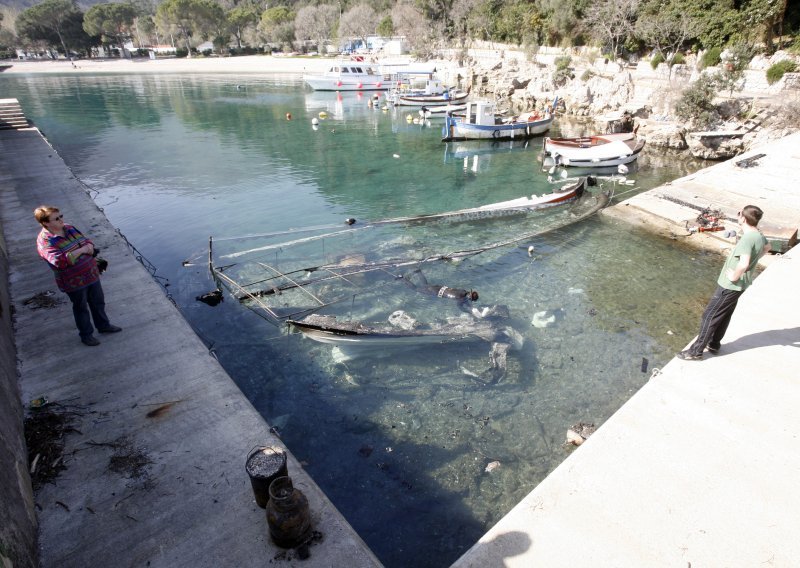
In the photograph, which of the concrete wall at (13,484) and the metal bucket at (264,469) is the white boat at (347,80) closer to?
the concrete wall at (13,484)

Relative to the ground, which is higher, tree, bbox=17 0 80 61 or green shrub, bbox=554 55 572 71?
tree, bbox=17 0 80 61

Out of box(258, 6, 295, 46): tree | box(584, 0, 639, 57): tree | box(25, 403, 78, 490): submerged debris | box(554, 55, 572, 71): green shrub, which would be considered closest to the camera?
box(25, 403, 78, 490): submerged debris

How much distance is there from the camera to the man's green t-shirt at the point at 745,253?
6.30m

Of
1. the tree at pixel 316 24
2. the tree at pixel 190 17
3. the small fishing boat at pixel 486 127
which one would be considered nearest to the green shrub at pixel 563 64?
the small fishing boat at pixel 486 127

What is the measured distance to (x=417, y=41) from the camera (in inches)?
3059

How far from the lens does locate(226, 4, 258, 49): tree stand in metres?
100

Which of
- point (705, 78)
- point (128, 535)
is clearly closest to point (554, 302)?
point (128, 535)

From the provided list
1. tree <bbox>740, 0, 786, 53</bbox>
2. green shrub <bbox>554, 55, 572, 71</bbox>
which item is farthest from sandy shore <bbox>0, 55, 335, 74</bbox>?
tree <bbox>740, 0, 786, 53</bbox>

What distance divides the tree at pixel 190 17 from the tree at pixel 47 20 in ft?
59.0

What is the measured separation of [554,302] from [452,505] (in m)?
7.09

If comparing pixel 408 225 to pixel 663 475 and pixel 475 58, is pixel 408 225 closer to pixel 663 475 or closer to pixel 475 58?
pixel 663 475

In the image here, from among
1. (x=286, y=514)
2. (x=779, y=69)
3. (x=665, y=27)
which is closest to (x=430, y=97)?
(x=665, y=27)

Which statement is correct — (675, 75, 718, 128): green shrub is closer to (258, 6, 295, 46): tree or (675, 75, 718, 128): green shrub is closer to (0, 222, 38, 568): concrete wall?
(0, 222, 38, 568): concrete wall

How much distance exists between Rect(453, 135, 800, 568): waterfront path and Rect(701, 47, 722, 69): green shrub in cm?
3723
